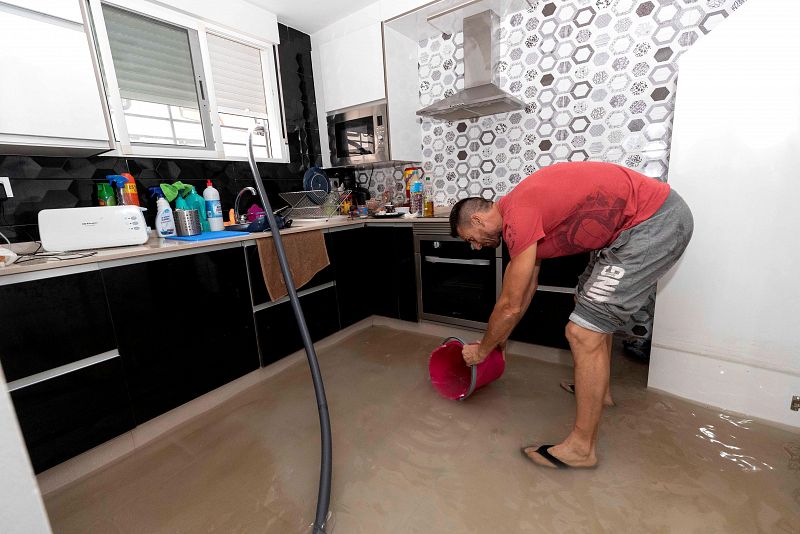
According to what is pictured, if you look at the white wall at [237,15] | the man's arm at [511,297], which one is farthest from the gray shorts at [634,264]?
the white wall at [237,15]

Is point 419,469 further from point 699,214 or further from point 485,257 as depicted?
point 699,214

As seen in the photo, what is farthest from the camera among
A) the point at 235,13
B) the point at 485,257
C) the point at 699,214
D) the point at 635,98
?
the point at 235,13

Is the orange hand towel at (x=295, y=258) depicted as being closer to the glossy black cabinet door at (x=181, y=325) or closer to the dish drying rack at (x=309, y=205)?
the glossy black cabinet door at (x=181, y=325)

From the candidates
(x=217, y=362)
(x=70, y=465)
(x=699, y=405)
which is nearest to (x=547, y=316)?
(x=699, y=405)

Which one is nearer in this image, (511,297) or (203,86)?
Answer: (511,297)

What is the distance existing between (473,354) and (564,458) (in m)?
0.50

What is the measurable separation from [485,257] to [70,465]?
7.27 ft

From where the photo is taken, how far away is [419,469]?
1.44m

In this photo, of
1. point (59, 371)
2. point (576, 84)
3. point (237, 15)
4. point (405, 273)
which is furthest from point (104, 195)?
point (576, 84)

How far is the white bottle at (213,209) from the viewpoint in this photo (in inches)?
88.8

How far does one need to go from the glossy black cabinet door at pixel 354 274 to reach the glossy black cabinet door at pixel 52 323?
1.33 m

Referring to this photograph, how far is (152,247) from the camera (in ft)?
5.52

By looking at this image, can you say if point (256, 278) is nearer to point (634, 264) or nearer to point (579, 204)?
point (579, 204)

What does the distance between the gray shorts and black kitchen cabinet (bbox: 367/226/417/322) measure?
4.62 ft
